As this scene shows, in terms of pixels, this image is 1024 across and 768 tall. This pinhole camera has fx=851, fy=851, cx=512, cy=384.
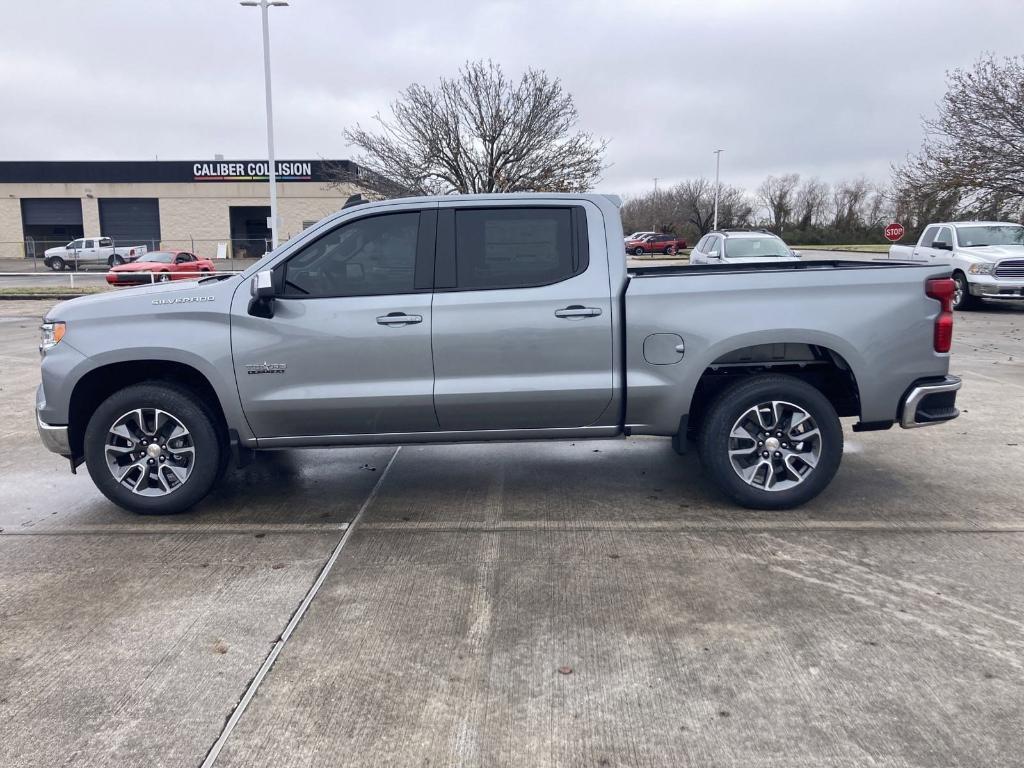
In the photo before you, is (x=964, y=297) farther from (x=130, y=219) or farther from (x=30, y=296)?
(x=130, y=219)

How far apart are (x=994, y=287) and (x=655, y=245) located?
3991 centimetres

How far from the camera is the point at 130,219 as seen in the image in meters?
53.7

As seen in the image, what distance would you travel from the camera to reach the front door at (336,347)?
204 inches

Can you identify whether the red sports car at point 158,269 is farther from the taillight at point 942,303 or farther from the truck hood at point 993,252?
the taillight at point 942,303

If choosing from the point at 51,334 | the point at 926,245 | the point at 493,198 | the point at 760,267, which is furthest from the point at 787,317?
the point at 926,245

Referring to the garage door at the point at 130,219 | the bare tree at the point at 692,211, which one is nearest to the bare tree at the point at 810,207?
the bare tree at the point at 692,211

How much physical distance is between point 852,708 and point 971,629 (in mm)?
971

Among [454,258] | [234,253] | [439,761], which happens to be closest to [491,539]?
[454,258]

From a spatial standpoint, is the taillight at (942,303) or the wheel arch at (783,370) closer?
the taillight at (942,303)

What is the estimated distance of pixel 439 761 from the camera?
9.57 ft

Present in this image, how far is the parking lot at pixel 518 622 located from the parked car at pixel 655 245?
51.1 metres

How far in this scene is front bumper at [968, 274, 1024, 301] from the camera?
17.1 metres

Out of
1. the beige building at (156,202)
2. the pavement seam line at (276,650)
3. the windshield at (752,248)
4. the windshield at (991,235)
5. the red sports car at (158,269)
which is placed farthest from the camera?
the beige building at (156,202)

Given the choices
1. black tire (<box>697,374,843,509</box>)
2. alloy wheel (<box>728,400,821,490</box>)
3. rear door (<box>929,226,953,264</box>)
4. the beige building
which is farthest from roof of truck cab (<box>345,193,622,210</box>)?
the beige building
